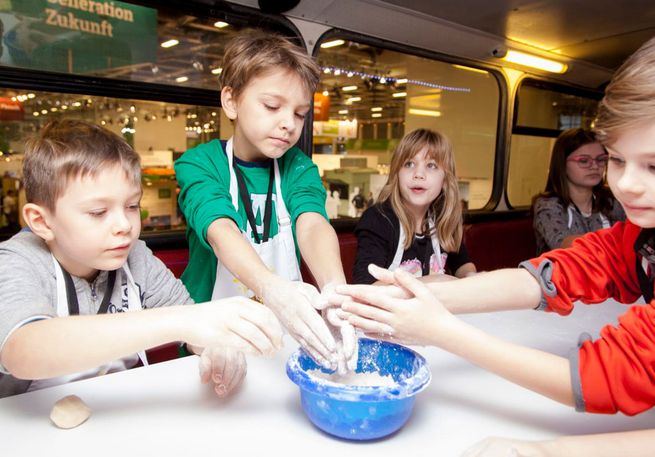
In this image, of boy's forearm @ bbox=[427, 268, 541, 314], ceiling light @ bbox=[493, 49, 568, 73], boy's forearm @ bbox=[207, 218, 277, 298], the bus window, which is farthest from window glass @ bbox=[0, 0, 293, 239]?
the bus window

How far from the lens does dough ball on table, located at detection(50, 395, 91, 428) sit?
0.87 metres

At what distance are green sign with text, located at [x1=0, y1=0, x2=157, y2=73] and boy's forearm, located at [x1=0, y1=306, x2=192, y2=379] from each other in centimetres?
175

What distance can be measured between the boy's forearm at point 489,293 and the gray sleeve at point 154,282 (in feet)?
2.50

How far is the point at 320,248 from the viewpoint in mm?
1525

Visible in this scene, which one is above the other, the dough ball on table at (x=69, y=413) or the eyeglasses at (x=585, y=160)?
the eyeglasses at (x=585, y=160)

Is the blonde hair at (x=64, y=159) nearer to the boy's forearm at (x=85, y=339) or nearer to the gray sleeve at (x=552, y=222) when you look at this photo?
the boy's forearm at (x=85, y=339)

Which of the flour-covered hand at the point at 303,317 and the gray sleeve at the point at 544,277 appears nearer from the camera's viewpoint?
the flour-covered hand at the point at 303,317

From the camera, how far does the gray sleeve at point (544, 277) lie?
1203mm

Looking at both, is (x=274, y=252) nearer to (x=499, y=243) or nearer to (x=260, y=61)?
(x=260, y=61)

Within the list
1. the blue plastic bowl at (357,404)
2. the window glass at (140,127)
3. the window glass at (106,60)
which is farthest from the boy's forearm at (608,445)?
the window glass at (106,60)

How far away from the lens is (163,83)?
2449 millimetres

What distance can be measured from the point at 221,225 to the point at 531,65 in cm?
414

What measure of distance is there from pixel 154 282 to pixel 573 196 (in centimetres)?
282

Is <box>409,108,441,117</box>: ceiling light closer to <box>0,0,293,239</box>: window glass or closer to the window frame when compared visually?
the window frame
